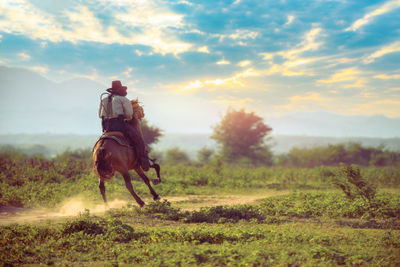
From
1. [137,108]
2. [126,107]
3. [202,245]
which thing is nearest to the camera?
[202,245]

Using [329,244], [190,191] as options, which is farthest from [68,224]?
[190,191]

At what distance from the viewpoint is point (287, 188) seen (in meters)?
17.5

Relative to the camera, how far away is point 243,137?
141 feet

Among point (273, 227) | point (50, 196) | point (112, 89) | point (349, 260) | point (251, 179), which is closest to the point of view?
point (349, 260)

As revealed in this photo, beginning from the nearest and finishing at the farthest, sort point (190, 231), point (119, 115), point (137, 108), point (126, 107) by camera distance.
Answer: point (190, 231) < point (119, 115) < point (126, 107) < point (137, 108)

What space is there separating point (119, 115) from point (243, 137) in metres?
34.1

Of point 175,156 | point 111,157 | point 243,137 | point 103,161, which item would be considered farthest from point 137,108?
point 175,156

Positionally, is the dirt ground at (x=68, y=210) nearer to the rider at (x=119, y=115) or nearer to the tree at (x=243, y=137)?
the rider at (x=119, y=115)

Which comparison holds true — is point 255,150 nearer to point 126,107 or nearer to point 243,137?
point 243,137

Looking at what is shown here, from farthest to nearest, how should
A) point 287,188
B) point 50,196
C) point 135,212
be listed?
1. point 287,188
2. point 50,196
3. point 135,212

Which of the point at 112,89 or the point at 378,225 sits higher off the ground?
the point at 112,89

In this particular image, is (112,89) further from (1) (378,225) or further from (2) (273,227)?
(1) (378,225)

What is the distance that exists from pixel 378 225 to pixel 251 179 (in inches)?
503

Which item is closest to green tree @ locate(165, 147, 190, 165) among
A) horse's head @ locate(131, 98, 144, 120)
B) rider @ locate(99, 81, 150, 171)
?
horse's head @ locate(131, 98, 144, 120)
